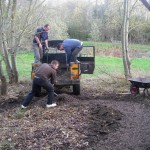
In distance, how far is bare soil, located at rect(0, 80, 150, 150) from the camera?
579 centimetres

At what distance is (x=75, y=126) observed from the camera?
6.77 metres

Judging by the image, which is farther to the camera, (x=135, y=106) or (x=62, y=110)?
(x=135, y=106)

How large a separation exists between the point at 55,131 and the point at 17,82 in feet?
25.9

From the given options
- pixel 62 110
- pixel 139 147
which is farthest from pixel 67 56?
pixel 139 147

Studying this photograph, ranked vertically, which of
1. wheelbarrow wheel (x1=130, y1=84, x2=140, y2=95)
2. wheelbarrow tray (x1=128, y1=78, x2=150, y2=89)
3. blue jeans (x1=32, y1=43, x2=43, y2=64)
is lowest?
wheelbarrow wheel (x1=130, y1=84, x2=140, y2=95)

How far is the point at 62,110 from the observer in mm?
8008

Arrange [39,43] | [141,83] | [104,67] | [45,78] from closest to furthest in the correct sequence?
[45,78]
[141,83]
[39,43]
[104,67]

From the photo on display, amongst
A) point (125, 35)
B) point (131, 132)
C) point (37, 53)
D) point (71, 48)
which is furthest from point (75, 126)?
point (125, 35)

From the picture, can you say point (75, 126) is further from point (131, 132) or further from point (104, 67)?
point (104, 67)

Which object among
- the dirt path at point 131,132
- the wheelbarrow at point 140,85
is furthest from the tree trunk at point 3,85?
the wheelbarrow at point 140,85

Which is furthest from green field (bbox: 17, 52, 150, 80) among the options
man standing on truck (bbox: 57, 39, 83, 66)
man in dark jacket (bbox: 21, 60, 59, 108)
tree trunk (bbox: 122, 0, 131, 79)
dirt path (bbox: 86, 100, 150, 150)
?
man in dark jacket (bbox: 21, 60, 59, 108)

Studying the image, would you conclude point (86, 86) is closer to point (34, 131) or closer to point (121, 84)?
point (121, 84)

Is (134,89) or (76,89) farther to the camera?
(76,89)

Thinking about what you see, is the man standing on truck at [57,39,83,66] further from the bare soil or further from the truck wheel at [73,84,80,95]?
the bare soil
